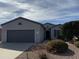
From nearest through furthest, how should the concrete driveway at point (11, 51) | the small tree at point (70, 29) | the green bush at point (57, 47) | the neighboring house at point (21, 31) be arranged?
the concrete driveway at point (11, 51) < the green bush at point (57, 47) < the small tree at point (70, 29) < the neighboring house at point (21, 31)

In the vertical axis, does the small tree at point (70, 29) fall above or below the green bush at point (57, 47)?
above

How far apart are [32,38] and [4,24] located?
509 cm

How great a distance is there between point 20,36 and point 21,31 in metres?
0.83

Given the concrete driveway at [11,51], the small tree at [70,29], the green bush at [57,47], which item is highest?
the small tree at [70,29]

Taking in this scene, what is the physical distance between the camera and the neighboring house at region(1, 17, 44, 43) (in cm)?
2920

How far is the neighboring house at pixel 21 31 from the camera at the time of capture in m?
29.2

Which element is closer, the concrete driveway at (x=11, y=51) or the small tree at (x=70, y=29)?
the concrete driveway at (x=11, y=51)

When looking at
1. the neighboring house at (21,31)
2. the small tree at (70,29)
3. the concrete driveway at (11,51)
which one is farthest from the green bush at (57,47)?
the neighboring house at (21,31)

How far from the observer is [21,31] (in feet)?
97.1

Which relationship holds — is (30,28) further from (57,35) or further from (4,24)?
(57,35)

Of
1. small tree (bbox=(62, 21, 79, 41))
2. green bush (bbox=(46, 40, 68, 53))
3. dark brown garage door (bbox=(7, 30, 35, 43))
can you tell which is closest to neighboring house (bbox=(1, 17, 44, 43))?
dark brown garage door (bbox=(7, 30, 35, 43))

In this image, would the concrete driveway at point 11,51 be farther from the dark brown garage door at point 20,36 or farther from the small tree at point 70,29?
the small tree at point 70,29

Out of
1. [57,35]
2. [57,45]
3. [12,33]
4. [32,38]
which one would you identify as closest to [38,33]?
[32,38]

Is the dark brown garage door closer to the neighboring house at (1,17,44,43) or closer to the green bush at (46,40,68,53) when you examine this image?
the neighboring house at (1,17,44,43)
